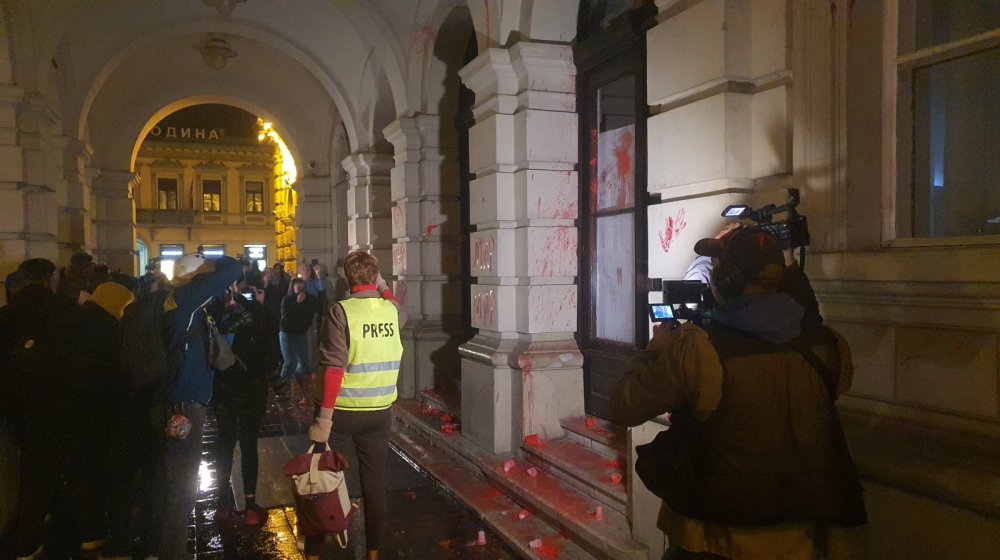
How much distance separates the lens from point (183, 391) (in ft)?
14.1

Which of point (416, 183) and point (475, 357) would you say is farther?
point (416, 183)

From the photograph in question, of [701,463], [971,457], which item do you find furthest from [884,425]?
[701,463]

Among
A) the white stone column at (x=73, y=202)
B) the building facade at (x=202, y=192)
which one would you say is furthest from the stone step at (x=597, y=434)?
the building facade at (x=202, y=192)

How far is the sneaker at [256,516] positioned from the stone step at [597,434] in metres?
2.60

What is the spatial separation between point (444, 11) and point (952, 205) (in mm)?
6331

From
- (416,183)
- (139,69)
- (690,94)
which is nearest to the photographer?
(690,94)

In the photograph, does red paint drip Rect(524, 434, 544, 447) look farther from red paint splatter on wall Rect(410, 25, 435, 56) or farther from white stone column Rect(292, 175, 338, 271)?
white stone column Rect(292, 175, 338, 271)

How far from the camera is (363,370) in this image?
166 inches

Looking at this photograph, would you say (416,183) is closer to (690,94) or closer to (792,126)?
(690,94)

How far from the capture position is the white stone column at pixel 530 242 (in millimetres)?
6207

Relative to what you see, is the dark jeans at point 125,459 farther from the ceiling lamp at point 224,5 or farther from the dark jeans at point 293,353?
the ceiling lamp at point 224,5

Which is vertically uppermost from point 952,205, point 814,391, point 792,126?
point 792,126

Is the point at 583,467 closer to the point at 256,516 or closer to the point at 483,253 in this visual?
the point at 483,253

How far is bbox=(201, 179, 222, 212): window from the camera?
1481 inches
